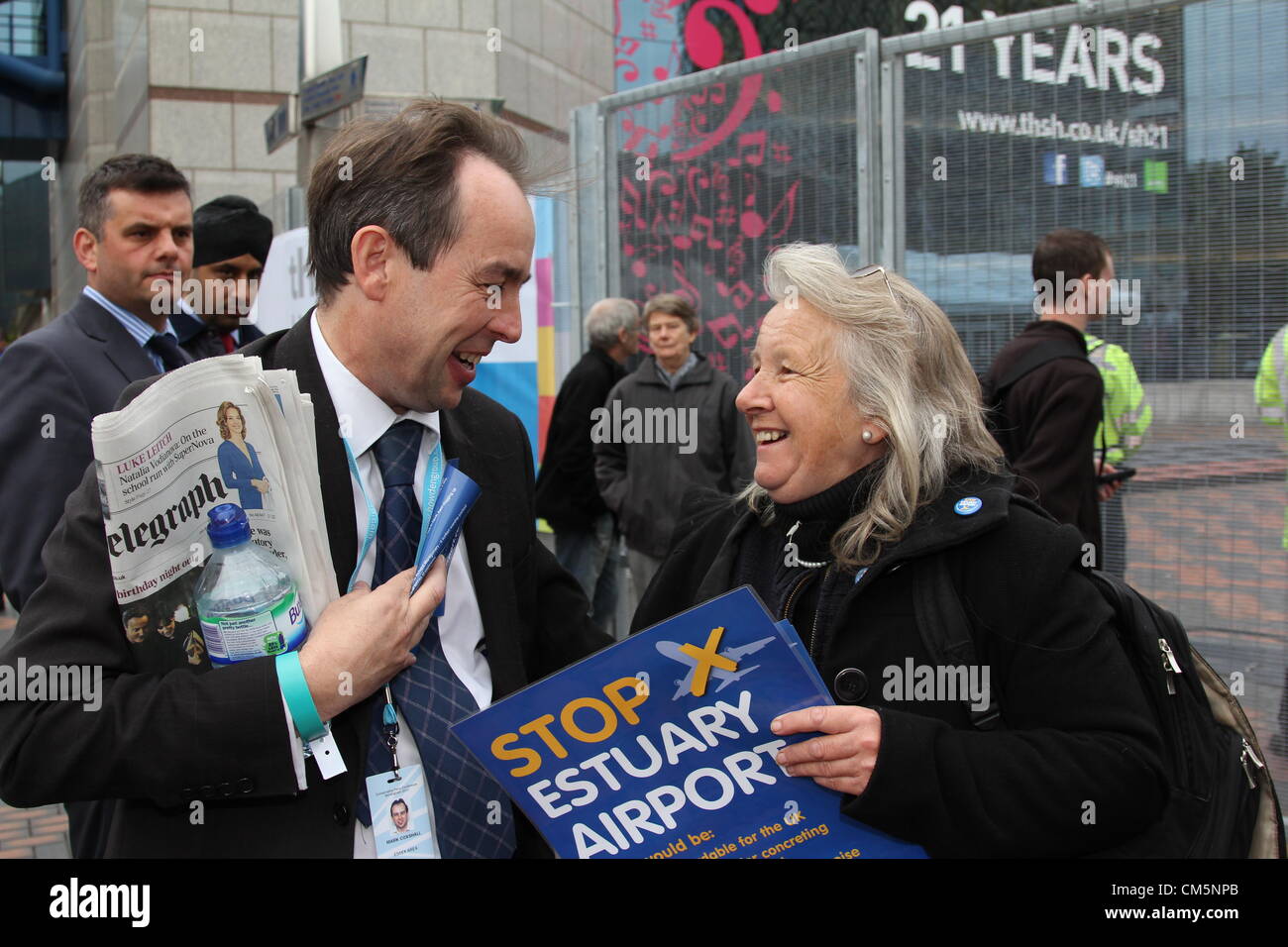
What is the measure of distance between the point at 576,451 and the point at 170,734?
5111mm

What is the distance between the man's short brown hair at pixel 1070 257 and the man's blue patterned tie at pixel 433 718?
323cm

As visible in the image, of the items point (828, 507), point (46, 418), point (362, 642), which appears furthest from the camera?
point (46, 418)

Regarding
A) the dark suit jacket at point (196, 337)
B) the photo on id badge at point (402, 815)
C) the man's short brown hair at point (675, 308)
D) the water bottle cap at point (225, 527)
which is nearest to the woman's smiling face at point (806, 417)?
the photo on id badge at point (402, 815)

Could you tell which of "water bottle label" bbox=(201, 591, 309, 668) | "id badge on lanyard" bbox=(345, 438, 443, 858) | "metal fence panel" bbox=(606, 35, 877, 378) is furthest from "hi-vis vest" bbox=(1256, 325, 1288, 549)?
"water bottle label" bbox=(201, 591, 309, 668)

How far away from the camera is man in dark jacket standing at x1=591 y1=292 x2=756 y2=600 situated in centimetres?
593

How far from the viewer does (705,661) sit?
5.41ft

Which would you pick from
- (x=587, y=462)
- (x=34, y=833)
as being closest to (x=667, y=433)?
(x=587, y=462)

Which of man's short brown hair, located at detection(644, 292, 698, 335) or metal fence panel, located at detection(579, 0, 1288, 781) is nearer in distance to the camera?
metal fence panel, located at detection(579, 0, 1288, 781)

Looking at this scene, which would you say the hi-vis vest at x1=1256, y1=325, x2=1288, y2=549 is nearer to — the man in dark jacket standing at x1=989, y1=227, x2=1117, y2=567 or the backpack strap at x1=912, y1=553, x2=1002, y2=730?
the man in dark jacket standing at x1=989, y1=227, x2=1117, y2=567

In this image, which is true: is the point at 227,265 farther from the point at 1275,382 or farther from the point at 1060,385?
the point at 1275,382

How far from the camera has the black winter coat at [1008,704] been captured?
1.79 metres

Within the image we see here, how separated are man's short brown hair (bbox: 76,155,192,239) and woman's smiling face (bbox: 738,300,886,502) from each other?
2.09m

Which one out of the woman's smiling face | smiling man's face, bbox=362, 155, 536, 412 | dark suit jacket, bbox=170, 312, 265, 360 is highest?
dark suit jacket, bbox=170, 312, 265, 360

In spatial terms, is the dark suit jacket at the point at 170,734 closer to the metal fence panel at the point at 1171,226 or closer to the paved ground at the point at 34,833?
the paved ground at the point at 34,833
